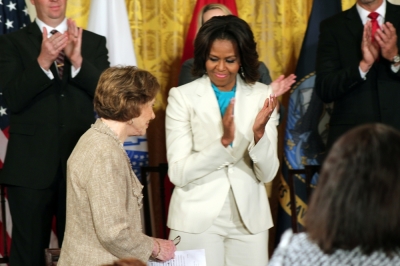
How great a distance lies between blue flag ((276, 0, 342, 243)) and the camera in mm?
5086

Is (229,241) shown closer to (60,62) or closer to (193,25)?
(60,62)

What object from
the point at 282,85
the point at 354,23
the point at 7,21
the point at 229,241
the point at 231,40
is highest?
the point at 7,21

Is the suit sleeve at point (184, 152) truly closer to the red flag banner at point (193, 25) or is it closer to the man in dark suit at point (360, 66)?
the man in dark suit at point (360, 66)

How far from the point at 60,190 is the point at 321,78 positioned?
168cm

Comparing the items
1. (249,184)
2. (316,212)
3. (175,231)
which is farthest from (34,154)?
(316,212)

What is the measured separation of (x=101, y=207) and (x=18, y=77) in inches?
57.4

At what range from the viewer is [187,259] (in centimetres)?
286

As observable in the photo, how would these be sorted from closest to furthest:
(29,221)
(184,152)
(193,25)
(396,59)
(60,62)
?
(184,152) < (29,221) < (60,62) < (396,59) < (193,25)

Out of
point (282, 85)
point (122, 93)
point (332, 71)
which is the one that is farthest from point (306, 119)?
point (122, 93)

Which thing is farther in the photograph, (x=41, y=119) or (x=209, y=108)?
(x=41, y=119)

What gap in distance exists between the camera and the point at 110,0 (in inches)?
188

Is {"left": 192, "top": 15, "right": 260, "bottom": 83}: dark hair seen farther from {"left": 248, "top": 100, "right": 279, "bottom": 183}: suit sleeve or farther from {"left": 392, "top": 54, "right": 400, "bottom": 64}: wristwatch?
{"left": 392, "top": 54, "right": 400, "bottom": 64}: wristwatch

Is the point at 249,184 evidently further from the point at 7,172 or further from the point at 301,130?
the point at 301,130

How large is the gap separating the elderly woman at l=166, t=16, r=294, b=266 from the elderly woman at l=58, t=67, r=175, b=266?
571 millimetres
